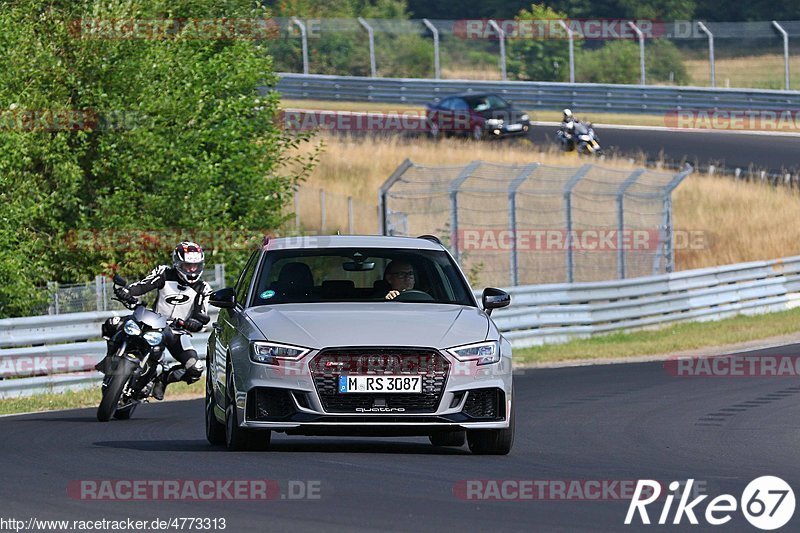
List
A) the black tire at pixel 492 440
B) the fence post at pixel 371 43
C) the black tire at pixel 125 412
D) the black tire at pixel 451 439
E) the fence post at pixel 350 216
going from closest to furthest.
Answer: the black tire at pixel 492 440 < the black tire at pixel 451 439 < the black tire at pixel 125 412 < the fence post at pixel 350 216 < the fence post at pixel 371 43

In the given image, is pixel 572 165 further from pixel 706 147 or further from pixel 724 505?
pixel 724 505

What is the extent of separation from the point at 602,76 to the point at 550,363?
121 feet

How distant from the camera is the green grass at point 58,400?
16.9 m

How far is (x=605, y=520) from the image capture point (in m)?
8.02

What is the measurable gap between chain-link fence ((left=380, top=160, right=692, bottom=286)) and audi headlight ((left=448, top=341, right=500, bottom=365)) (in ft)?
45.6

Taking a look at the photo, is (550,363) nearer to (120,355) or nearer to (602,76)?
(120,355)

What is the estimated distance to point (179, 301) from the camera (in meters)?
14.9

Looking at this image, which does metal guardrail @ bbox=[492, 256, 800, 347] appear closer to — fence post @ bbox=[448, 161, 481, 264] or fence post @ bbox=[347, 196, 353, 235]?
fence post @ bbox=[448, 161, 481, 264]

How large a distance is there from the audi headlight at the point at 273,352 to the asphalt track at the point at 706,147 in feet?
106

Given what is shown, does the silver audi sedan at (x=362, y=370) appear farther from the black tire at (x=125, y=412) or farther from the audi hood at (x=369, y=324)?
the black tire at (x=125, y=412)

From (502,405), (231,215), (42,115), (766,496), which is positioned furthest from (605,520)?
(231,215)

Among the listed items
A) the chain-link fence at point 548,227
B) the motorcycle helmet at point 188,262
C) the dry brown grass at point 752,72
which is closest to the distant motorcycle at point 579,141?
the chain-link fence at point 548,227

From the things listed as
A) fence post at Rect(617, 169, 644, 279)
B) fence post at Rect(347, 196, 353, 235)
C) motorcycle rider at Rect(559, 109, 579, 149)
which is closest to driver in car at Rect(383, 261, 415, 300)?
fence post at Rect(617, 169, 644, 279)

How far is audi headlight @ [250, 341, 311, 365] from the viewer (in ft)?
33.5
